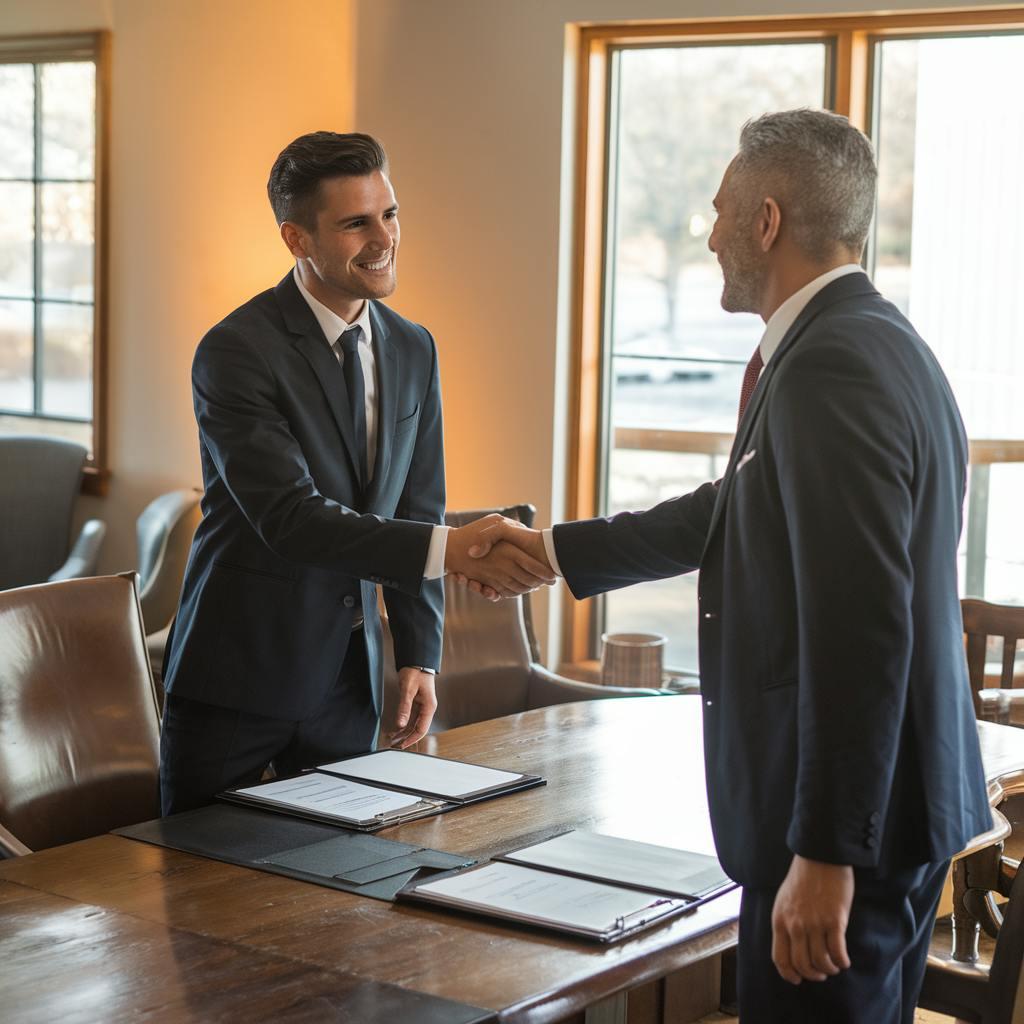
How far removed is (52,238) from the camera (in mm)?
6148

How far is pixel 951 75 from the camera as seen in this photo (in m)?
4.59

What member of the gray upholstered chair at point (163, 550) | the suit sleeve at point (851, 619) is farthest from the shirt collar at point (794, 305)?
the gray upholstered chair at point (163, 550)

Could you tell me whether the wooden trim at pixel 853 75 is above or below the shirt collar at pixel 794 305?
above

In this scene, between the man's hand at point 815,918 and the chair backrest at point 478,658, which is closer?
the man's hand at point 815,918

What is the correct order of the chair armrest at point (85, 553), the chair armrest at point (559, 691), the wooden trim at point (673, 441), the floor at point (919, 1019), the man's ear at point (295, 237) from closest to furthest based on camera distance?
the man's ear at point (295, 237) < the floor at point (919, 1019) < the chair armrest at point (559, 691) < the wooden trim at point (673, 441) < the chair armrest at point (85, 553)

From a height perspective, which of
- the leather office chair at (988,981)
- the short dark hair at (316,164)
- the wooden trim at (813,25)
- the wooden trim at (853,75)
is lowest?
the leather office chair at (988,981)

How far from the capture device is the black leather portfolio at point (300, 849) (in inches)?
72.0

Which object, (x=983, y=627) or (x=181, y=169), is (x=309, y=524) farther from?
(x=181, y=169)

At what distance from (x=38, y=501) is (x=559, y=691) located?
3.07 metres

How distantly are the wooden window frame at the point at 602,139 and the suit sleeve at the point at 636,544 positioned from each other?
2656mm

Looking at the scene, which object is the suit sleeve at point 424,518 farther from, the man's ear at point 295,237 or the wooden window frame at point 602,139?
the wooden window frame at point 602,139

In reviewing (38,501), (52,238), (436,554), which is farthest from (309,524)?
(52,238)

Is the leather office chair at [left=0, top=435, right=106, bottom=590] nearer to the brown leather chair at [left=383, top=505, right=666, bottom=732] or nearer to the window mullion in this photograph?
the window mullion

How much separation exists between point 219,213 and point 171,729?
11.7ft
